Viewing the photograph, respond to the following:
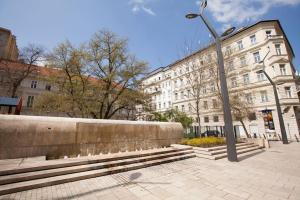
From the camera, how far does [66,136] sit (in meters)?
6.64

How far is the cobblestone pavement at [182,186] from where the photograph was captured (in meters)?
3.72

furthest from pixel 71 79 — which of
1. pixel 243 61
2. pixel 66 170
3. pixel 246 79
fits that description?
pixel 243 61

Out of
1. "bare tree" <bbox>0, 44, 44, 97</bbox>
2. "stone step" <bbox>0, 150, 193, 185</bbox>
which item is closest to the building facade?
"bare tree" <bbox>0, 44, 44, 97</bbox>

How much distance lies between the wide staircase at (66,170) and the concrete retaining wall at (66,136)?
4.17ft

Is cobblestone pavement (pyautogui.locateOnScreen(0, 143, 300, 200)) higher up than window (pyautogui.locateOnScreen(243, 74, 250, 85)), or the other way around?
window (pyautogui.locateOnScreen(243, 74, 250, 85))

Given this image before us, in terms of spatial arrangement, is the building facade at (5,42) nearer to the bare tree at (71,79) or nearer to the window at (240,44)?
the bare tree at (71,79)

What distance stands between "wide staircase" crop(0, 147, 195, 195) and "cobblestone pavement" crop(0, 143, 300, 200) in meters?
0.20

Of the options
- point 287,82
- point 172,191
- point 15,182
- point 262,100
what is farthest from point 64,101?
point 287,82

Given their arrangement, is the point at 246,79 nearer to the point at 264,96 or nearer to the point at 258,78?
the point at 258,78

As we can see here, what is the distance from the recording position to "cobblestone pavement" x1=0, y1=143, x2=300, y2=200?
3.72m

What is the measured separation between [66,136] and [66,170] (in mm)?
2163

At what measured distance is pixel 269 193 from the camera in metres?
3.95

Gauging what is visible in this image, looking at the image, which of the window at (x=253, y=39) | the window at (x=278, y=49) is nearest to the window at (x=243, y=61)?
the window at (x=253, y=39)

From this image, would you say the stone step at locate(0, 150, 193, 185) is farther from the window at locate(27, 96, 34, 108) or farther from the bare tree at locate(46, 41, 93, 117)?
the window at locate(27, 96, 34, 108)
